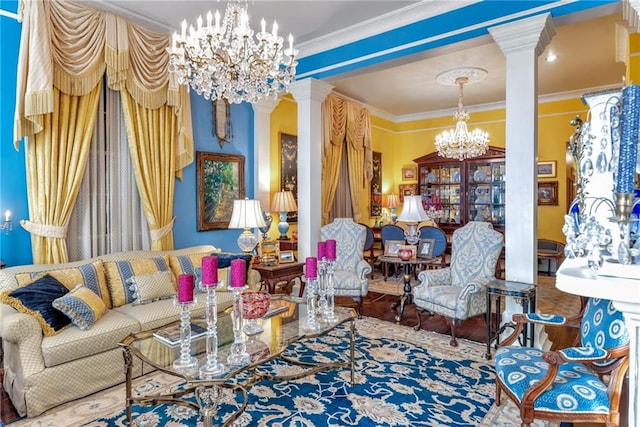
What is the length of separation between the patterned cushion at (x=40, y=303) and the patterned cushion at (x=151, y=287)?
632 millimetres

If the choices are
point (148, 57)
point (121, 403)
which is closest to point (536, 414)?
point (121, 403)

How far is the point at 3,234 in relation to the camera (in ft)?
10.3

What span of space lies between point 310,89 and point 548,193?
5.16 m

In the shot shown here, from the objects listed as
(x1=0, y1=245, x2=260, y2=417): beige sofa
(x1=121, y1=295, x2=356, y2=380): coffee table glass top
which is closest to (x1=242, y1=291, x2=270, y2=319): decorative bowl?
(x1=121, y1=295, x2=356, y2=380): coffee table glass top

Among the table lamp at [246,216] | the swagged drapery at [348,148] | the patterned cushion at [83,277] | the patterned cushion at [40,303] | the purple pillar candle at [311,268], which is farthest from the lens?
the swagged drapery at [348,148]

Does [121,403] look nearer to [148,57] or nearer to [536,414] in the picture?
[536,414]

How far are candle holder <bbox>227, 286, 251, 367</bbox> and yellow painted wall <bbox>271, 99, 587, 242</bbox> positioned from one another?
3.66 m

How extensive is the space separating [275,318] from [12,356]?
183 centimetres

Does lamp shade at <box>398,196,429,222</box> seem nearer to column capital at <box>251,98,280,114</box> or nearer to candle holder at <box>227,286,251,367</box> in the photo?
column capital at <box>251,98,280,114</box>

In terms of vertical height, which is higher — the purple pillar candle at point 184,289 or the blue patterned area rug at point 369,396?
the purple pillar candle at point 184,289

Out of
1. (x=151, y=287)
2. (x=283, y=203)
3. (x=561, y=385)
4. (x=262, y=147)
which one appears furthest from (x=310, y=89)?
(x=561, y=385)

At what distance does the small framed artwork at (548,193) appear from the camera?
6.84 metres

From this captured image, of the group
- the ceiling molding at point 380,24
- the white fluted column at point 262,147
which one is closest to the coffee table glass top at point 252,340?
the white fluted column at point 262,147

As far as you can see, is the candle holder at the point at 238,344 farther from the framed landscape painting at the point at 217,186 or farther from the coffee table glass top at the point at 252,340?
the framed landscape painting at the point at 217,186
